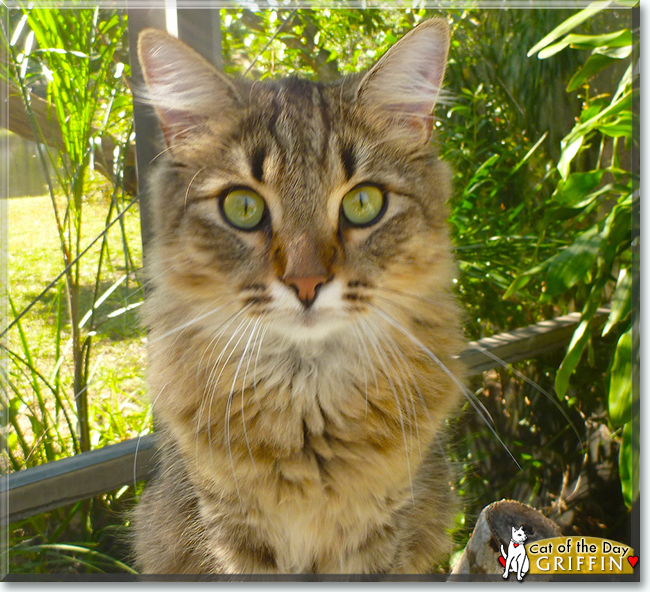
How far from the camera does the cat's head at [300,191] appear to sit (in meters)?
0.80

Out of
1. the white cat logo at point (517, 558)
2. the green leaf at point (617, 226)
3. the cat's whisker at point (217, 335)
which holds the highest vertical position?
the green leaf at point (617, 226)

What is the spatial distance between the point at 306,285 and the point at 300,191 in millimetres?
169

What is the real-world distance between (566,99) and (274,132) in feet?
4.77

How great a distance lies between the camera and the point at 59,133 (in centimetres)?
146

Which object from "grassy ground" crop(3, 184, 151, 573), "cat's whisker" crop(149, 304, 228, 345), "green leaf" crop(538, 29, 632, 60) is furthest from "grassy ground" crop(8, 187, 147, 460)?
"green leaf" crop(538, 29, 632, 60)

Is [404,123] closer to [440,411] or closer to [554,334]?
[440,411]

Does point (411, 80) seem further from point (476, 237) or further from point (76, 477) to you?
point (76, 477)

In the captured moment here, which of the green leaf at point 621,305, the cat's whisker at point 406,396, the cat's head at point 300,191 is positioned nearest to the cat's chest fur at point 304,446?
the cat's whisker at point 406,396

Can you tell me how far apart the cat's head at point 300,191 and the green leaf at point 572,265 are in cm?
48

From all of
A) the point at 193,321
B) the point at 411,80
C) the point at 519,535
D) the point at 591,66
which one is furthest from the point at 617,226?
the point at 193,321

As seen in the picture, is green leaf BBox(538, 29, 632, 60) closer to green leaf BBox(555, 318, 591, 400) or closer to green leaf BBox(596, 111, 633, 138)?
green leaf BBox(596, 111, 633, 138)

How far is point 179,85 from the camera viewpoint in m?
0.89

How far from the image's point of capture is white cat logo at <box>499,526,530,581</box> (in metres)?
0.84

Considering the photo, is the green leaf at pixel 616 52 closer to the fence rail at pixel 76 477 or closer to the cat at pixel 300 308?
the cat at pixel 300 308
